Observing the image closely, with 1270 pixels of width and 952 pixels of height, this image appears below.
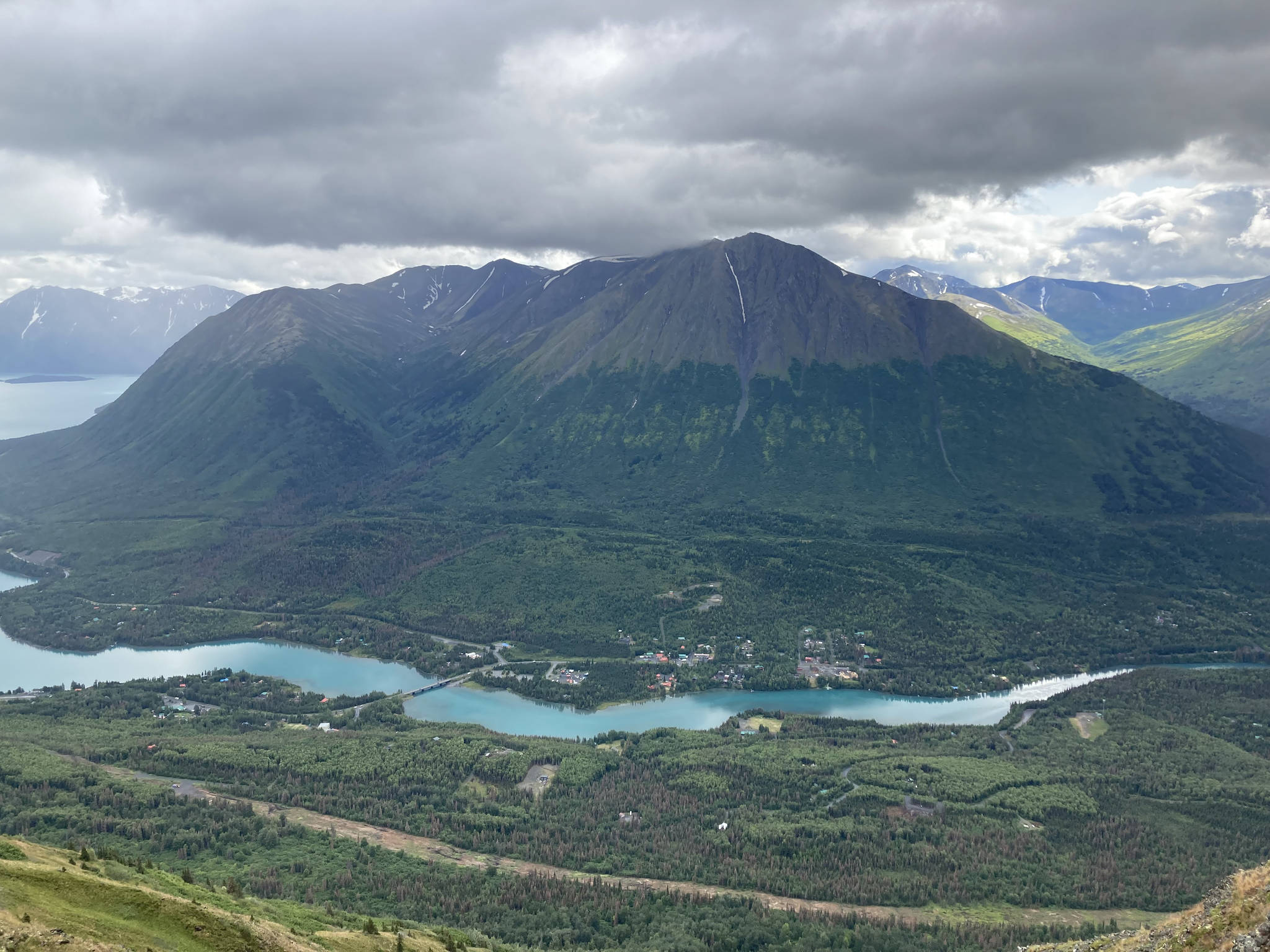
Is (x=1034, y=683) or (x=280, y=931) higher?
(x=280, y=931)

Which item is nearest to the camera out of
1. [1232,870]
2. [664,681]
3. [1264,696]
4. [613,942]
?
[613,942]

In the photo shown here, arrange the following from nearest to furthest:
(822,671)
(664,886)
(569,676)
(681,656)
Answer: (664,886)
(569,676)
(822,671)
(681,656)

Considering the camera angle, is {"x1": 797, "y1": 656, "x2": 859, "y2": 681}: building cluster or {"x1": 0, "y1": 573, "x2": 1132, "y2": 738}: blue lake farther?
{"x1": 797, "y1": 656, "x2": 859, "y2": 681}: building cluster

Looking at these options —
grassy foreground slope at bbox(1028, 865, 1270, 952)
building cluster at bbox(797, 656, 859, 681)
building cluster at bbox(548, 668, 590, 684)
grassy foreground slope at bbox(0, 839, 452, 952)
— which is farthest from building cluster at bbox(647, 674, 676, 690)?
grassy foreground slope at bbox(1028, 865, 1270, 952)

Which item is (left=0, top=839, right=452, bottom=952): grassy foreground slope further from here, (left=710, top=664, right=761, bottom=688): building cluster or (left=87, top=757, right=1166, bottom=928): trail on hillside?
(left=710, top=664, right=761, bottom=688): building cluster

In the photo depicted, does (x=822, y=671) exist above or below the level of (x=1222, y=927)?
below

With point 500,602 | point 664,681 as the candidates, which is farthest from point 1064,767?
point 500,602

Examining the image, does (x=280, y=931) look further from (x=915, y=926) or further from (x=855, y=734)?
(x=855, y=734)

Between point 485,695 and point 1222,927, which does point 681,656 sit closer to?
point 485,695

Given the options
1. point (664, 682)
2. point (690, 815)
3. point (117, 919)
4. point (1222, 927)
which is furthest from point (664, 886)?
point (664, 682)
